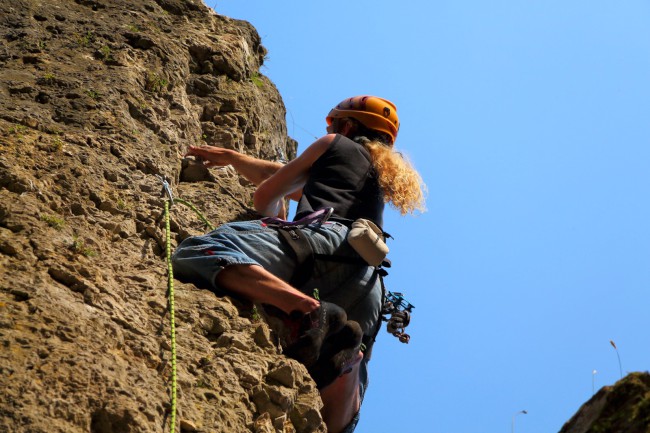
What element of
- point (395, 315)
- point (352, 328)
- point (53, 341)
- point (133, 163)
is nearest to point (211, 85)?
point (133, 163)

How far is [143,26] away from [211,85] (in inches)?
31.5

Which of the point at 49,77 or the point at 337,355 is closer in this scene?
the point at 337,355

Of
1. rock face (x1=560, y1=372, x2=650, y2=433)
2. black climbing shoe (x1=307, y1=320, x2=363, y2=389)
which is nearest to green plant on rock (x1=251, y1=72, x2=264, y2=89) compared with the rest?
black climbing shoe (x1=307, y1=320, x2=363, y2=389)

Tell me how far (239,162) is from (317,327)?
234cm

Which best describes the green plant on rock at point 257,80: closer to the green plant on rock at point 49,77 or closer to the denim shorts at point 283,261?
the green plant on rock at point 49,77

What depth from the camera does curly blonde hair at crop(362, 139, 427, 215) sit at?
22.9 feet

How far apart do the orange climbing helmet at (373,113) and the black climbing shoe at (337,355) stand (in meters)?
1.87

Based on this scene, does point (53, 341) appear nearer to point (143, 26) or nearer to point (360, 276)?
point (360, 276)

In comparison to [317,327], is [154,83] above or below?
above

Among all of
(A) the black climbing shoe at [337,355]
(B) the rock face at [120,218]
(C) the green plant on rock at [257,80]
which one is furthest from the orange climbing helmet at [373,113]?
(C) the green plant on rock at [257,80]

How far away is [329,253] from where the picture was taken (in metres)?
6.46

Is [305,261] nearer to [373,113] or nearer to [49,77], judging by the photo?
[373,113]

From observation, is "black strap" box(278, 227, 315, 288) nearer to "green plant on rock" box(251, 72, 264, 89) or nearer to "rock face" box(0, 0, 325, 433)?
"rock face" box(0, 0, 325, 433)

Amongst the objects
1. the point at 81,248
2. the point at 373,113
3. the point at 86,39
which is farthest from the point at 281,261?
the point at 86,39
